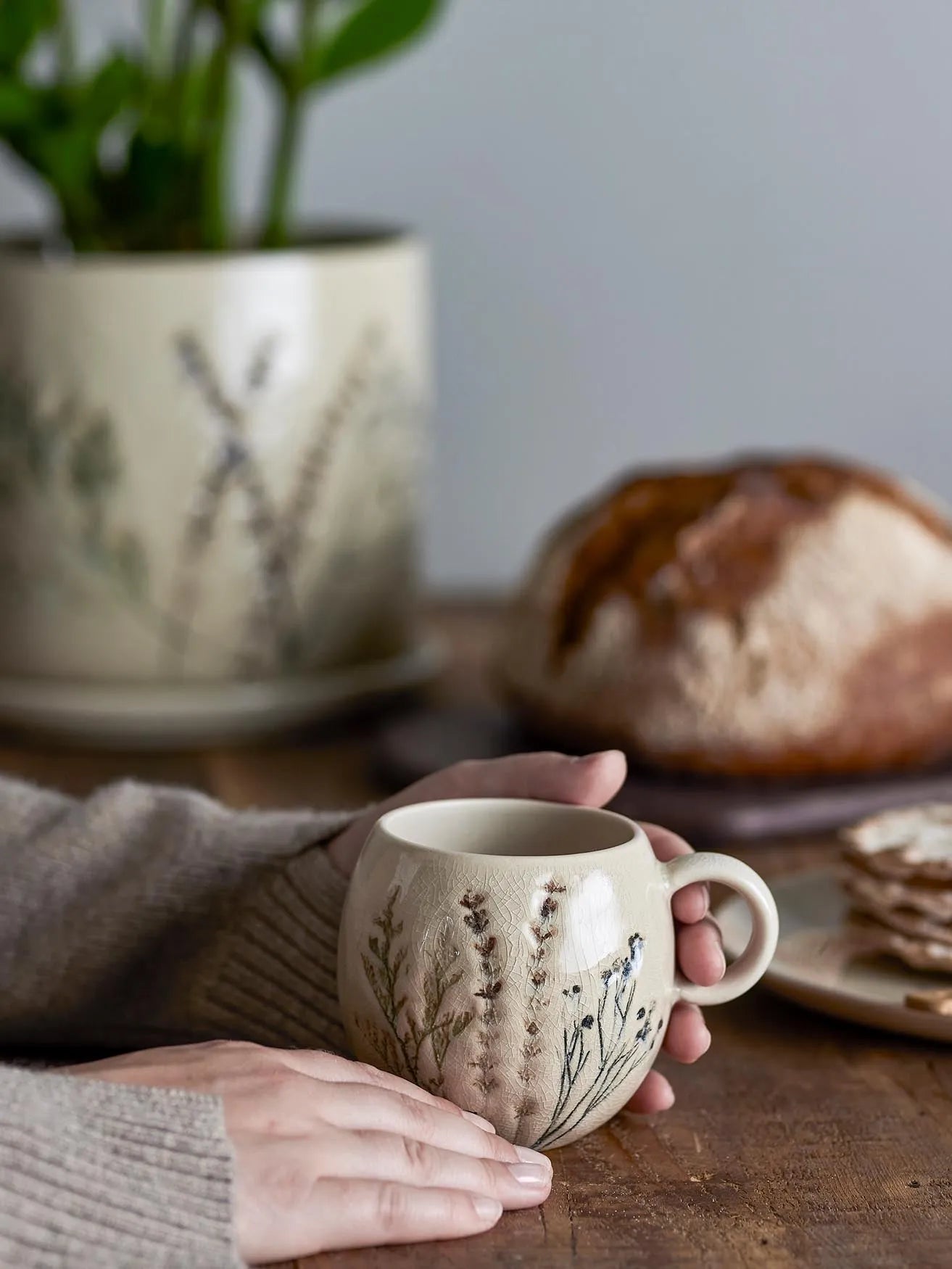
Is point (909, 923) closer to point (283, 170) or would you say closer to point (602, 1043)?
point (602, 1043)

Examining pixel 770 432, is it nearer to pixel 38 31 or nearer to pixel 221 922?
pixel 38 31

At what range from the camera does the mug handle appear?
55cm

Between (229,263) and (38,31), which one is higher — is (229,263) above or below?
below

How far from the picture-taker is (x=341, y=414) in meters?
1.05

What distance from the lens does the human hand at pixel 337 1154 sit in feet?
1.57

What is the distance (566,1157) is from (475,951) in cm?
9

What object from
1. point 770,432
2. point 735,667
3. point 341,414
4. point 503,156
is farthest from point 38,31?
point 770,432

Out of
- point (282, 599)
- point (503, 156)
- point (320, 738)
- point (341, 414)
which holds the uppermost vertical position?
point (503, 156)

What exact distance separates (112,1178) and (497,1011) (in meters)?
0.12

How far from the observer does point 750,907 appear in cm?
56

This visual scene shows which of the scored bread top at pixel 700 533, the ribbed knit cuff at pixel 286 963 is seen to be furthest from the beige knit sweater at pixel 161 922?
the scored bread top at pixel 700 533

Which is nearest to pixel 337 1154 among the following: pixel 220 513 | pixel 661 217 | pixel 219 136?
pixel 220 513

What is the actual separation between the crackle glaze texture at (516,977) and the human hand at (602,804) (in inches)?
1.2

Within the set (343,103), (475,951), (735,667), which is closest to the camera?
(475,951)
